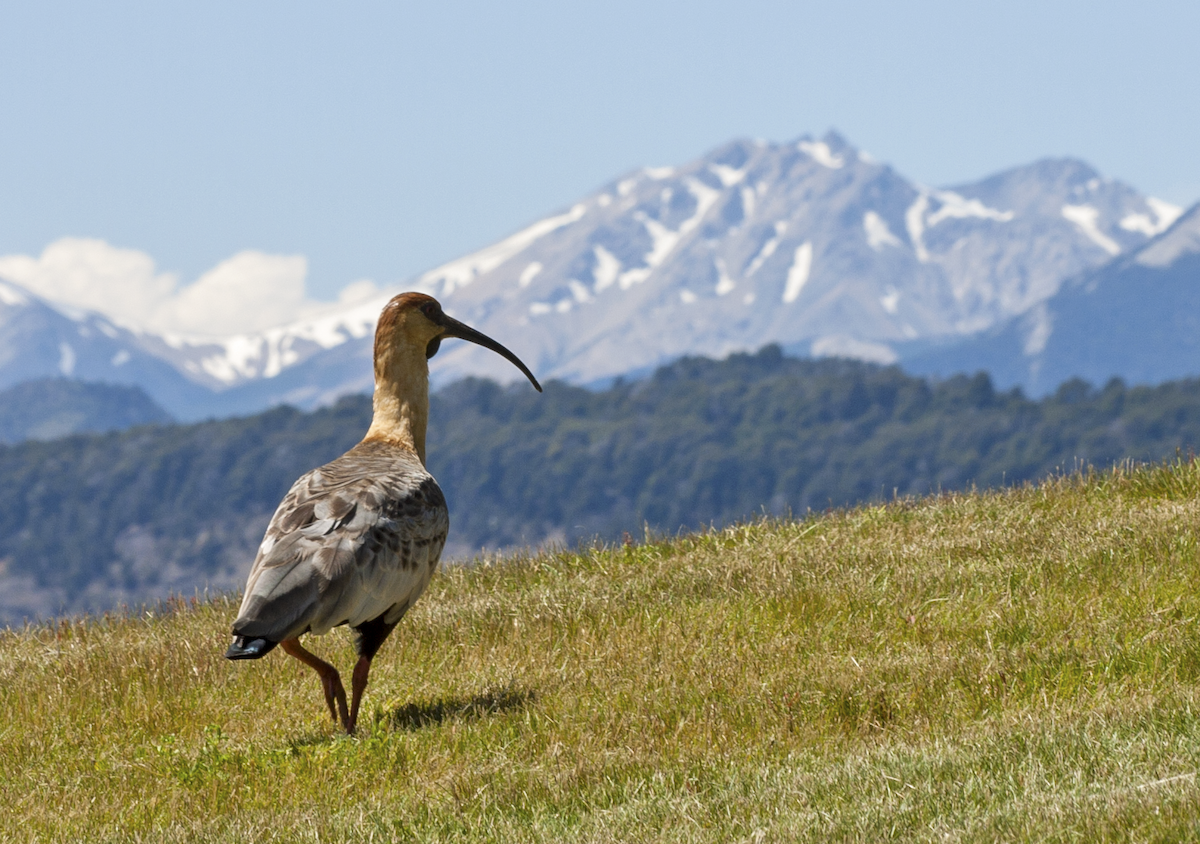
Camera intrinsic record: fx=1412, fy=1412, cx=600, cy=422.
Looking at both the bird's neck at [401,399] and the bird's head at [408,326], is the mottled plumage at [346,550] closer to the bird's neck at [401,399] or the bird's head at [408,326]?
the bird's neck at [401,399]

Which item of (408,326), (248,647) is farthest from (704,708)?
(408,326)

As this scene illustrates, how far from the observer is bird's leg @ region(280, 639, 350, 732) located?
8.44 metres

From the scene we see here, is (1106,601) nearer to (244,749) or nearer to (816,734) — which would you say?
(816,734)

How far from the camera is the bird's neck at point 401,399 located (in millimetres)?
10148

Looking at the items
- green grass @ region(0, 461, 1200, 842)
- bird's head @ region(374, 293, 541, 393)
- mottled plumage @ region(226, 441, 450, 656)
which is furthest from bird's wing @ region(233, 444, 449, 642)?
bird's head @ region(374, 293, 541, 393)

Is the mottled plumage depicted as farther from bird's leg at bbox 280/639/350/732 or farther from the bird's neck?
the bird's neck

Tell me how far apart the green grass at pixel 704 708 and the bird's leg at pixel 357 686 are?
0.14 metres

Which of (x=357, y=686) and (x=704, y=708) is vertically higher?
(x=357, y=686)

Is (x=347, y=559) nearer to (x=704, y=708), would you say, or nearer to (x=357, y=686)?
(x=357, y=686)

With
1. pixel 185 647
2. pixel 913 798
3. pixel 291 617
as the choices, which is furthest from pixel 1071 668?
pixel 185 647

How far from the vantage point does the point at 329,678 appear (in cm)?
873

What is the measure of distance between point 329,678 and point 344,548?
920 mm

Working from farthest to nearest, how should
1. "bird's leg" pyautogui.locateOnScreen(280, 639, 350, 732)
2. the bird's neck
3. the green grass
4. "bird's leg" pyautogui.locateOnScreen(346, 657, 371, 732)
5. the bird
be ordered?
the bird's neck
"bird's leg" pyautogui.locateOnScreen(346, 657, 371, 732)
"bird's leg" pyautogui.locateOnScreen(280, 639, 350, 732)
the bird
the green grass

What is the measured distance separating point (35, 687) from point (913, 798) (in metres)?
6.88
